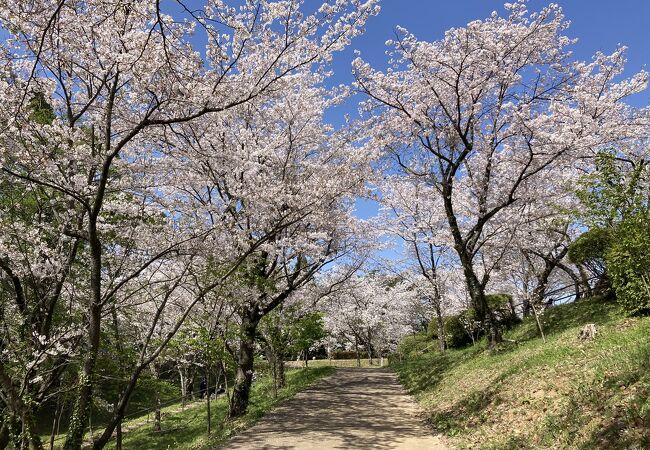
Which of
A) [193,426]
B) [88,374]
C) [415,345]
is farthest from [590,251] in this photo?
[415,345]

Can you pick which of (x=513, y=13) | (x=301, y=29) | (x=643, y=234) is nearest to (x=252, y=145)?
(x=301, y=29)

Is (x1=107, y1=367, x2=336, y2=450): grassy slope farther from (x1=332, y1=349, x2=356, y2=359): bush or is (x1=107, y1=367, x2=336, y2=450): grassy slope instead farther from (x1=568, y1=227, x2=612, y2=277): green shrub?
(x1=332, y1=349, x2=356, y2=359): bush

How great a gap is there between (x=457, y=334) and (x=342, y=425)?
1399 centimetres

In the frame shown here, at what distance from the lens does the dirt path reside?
26.5 ft

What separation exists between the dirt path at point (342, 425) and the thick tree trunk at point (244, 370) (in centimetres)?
125

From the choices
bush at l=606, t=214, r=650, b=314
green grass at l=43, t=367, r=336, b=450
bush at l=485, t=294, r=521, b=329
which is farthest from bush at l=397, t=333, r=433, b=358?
bush at l=606, t=214, r=650, b=314

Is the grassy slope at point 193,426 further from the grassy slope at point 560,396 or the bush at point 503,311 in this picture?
the bush at point 503,311

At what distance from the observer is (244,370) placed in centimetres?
1303

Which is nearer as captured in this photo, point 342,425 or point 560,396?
point 560,396

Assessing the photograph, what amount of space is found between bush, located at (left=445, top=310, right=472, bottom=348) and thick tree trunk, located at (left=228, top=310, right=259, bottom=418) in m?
12.4

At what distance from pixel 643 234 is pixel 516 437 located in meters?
3.60

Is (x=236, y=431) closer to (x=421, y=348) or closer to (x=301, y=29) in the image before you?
(x=301, y=29)

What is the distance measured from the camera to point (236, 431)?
9797 mm

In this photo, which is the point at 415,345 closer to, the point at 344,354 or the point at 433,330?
the point at 433,330
